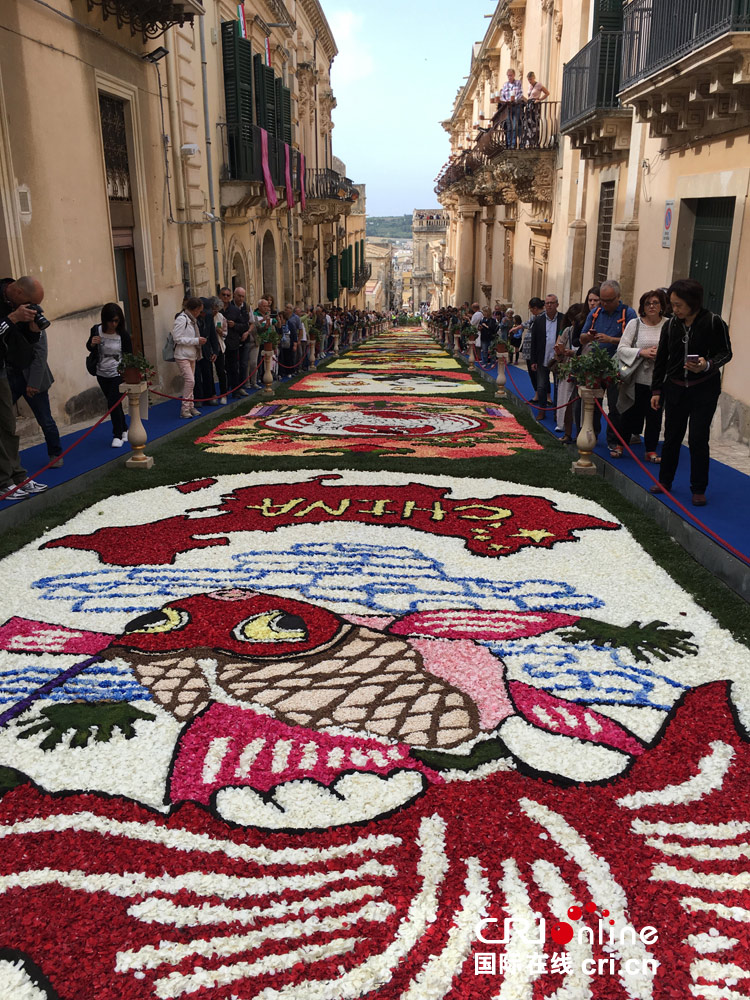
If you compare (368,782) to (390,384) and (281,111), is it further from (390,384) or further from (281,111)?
(281,111)

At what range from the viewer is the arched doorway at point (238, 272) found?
19.0 metres

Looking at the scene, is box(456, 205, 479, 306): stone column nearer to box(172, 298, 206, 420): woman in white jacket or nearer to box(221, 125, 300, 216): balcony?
box(221, 125, 300, 216): balcony

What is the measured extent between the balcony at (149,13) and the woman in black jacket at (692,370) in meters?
9.34

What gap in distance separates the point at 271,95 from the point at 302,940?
882 inches

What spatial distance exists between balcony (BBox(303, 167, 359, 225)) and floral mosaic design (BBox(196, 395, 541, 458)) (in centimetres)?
1879

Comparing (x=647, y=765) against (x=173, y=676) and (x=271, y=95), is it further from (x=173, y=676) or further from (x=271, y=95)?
(x=271, y=95)

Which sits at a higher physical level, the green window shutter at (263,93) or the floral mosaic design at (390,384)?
the green window shutter at (263,93)

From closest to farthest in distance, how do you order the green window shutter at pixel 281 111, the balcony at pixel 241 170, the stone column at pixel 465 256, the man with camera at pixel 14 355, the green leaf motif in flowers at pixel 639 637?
the green leaf motif in flowers at pixel 639 637, the man with camera at pixel 14 355, the balcony at pixel 241 170, the green window shutter at pixel 281 111, the stone column at pixel 465 256

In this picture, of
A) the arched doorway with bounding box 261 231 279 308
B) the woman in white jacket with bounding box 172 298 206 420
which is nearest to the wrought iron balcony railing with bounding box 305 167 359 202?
the arched doorway with bounding box 261 231 279 308

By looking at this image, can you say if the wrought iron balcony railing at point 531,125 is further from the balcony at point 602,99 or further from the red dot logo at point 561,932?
the red dot logo at point 561,932

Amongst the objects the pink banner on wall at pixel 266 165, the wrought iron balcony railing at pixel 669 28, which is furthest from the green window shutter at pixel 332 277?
the wrought iron balcony railing at pixel 669 28

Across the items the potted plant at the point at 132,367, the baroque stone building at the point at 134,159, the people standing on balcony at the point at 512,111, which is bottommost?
the potted plant at the point at 132,367

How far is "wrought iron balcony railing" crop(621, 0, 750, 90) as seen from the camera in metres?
8.13

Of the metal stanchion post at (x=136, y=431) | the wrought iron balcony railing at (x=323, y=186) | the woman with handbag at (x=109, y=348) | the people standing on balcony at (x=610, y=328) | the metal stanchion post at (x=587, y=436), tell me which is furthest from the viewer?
the wrought iron balcony railing at (x=323, y=186)
